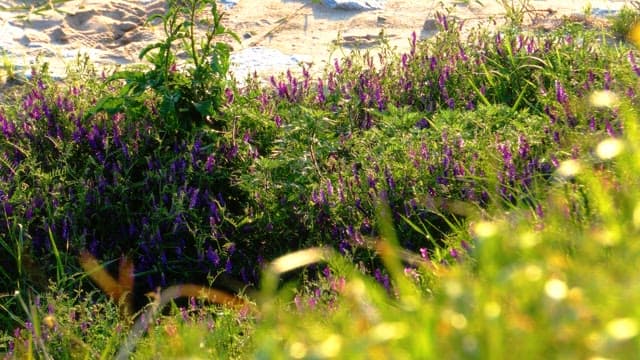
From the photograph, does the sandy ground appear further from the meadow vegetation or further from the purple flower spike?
the purple flower spike

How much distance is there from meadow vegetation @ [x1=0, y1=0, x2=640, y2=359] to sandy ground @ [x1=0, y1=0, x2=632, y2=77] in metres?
0.63

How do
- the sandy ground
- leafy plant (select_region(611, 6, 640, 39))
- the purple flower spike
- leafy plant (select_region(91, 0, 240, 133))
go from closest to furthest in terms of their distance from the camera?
1. the purple flower spike
2. leafy plant (select_region(91, 0, 240, 133))
3. leafy plant (select_region(611, 6, 640, 39))
4. the sandy ground

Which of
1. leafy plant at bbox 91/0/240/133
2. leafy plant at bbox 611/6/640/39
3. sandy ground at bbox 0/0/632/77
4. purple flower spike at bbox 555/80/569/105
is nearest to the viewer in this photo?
purple flower spike at bbox 555/80/569/105

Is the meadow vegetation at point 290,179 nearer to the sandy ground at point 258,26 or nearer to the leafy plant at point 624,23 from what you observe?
the leafy plant at point 624,23

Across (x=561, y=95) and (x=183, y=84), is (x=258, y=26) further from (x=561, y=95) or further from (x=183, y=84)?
(x=561, y=95)

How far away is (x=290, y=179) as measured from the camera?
3.96 m

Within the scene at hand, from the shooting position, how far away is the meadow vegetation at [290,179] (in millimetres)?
2977

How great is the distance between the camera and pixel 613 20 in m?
5.48

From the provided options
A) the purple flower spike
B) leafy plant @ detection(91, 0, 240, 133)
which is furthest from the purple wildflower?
leafy plant @ detection(91, 0, 240, 133)

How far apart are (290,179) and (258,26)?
94.6 inches

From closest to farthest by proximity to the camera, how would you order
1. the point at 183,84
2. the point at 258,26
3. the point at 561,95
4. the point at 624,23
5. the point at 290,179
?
the point at 290,179 < the point at 561,95 < the point at 183,84 < the point at 624,23 < the point at 258,26

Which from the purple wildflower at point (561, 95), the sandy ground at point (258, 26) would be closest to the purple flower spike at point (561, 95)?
the purple wildflower at point (561, 95)

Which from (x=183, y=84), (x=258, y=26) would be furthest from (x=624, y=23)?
(x=183, y=84)

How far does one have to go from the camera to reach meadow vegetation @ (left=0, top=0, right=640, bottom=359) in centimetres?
298
